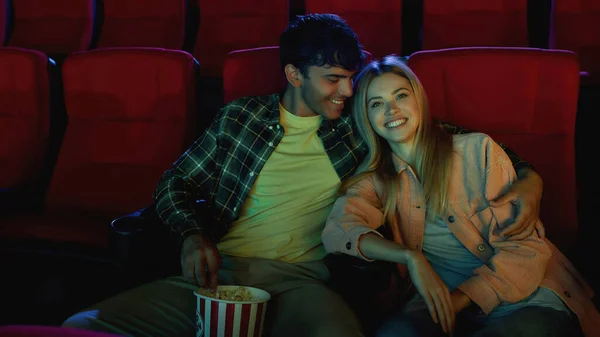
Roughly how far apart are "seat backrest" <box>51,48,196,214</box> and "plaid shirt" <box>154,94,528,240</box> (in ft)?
0.92

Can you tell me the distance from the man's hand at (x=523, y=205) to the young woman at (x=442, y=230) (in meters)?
0.01

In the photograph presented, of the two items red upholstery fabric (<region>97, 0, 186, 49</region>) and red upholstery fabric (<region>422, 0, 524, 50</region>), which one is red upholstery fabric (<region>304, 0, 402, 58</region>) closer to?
red upholstery fabric (<region>422, 0, 524, 50</region>)

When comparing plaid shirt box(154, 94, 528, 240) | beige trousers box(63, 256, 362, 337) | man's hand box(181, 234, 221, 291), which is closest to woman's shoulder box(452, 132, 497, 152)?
plaid shirt box(154, 94, 528, 240)

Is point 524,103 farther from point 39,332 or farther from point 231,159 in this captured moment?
point 39,332

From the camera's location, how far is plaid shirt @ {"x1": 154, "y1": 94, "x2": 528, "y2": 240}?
3.56 feet

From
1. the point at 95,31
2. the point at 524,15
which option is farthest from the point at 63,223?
the point at 524,15

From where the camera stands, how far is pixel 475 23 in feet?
6.15

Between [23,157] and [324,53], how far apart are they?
0.83 metres

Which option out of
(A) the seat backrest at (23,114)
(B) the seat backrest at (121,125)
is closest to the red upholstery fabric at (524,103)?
(B) the seat backrest at (121,125)

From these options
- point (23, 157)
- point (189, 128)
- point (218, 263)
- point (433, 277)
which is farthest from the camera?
point (23, 157)

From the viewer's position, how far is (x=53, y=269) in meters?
1.17

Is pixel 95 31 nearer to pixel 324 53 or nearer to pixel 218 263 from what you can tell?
pixel 324 53

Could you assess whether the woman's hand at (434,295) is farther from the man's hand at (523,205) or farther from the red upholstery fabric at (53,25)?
the red upholstery fabric at (53,25)

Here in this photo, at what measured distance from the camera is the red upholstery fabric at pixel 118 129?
1400mm
